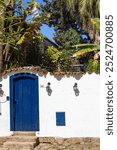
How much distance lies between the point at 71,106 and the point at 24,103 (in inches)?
66.5

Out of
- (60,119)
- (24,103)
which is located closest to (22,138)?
(24,103)

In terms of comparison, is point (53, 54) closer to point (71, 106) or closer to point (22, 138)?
point (71, 106)

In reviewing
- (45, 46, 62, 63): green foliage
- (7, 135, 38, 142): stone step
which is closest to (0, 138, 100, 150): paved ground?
(7, 135, 38, 142): stone step

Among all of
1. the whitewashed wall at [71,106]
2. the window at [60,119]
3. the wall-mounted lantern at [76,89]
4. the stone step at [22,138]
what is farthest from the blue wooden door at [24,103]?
the wall-mounted lantern at [76,89]

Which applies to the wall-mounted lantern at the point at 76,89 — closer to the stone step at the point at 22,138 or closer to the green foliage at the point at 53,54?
the stone step at the point at 22,138

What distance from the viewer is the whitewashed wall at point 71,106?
12.0m

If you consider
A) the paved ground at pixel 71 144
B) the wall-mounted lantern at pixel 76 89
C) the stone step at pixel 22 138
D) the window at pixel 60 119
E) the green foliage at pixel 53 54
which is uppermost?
the green foliage at pixel 53 54

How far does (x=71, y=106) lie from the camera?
479 inches

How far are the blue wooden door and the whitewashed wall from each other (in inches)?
9.1

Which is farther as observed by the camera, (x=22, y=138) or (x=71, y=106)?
(x=71, y=106)

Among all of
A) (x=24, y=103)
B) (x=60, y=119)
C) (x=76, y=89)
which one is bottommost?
(x=60, y=119)

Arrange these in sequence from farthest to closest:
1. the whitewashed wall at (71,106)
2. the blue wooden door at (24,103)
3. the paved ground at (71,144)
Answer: the blue wooden door at (24,103) → the whitewashed wall at (71,106) → the paved ground at (71,144)

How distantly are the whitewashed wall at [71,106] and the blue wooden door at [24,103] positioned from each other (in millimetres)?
231

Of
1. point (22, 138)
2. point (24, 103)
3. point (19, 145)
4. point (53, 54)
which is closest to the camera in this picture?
point (19, 145)
